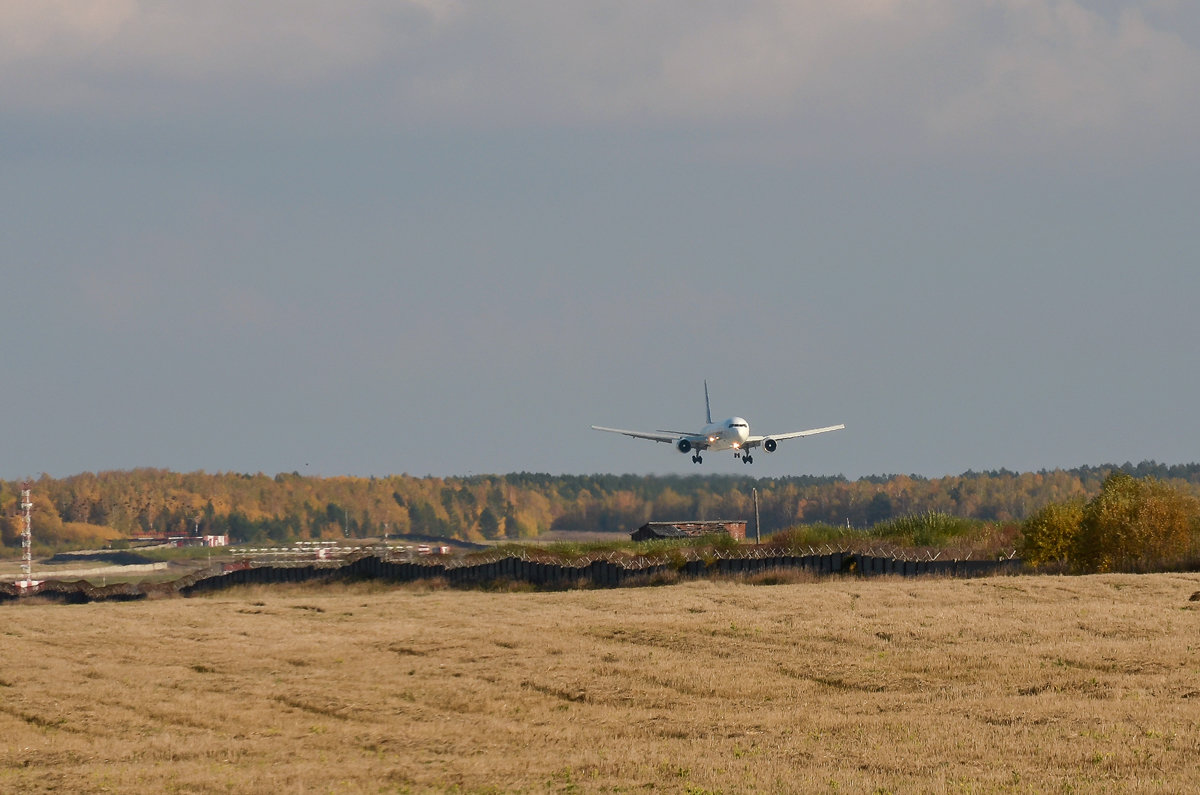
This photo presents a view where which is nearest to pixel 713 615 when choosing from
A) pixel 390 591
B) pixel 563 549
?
pixel 390 591

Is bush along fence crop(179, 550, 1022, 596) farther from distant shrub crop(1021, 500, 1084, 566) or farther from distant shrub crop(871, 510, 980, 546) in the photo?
distant shrub crop(871, 510, 980, 546)

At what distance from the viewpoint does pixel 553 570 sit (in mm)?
65188

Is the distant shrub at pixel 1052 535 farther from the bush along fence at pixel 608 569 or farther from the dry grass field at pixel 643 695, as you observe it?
the dry grass field at pixel 643 695

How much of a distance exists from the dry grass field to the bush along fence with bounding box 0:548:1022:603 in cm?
999

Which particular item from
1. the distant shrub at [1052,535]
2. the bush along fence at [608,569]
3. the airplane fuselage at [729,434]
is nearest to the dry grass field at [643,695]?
the bush along fence at [608,569]

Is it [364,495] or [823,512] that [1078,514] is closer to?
[823,512]

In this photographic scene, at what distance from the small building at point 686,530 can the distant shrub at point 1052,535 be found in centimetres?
3115

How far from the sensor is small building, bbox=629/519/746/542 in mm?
92625

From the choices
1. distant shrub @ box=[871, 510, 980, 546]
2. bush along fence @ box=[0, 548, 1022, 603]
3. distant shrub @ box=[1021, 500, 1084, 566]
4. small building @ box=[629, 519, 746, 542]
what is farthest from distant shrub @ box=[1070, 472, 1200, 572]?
small building @ box=[629, 519, 746, 542]

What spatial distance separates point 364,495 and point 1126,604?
432ft

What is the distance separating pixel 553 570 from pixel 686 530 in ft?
96.9

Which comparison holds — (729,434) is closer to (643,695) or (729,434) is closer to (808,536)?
(808,536)

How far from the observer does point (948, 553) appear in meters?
62.3

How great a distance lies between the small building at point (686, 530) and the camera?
92625 millimetres
